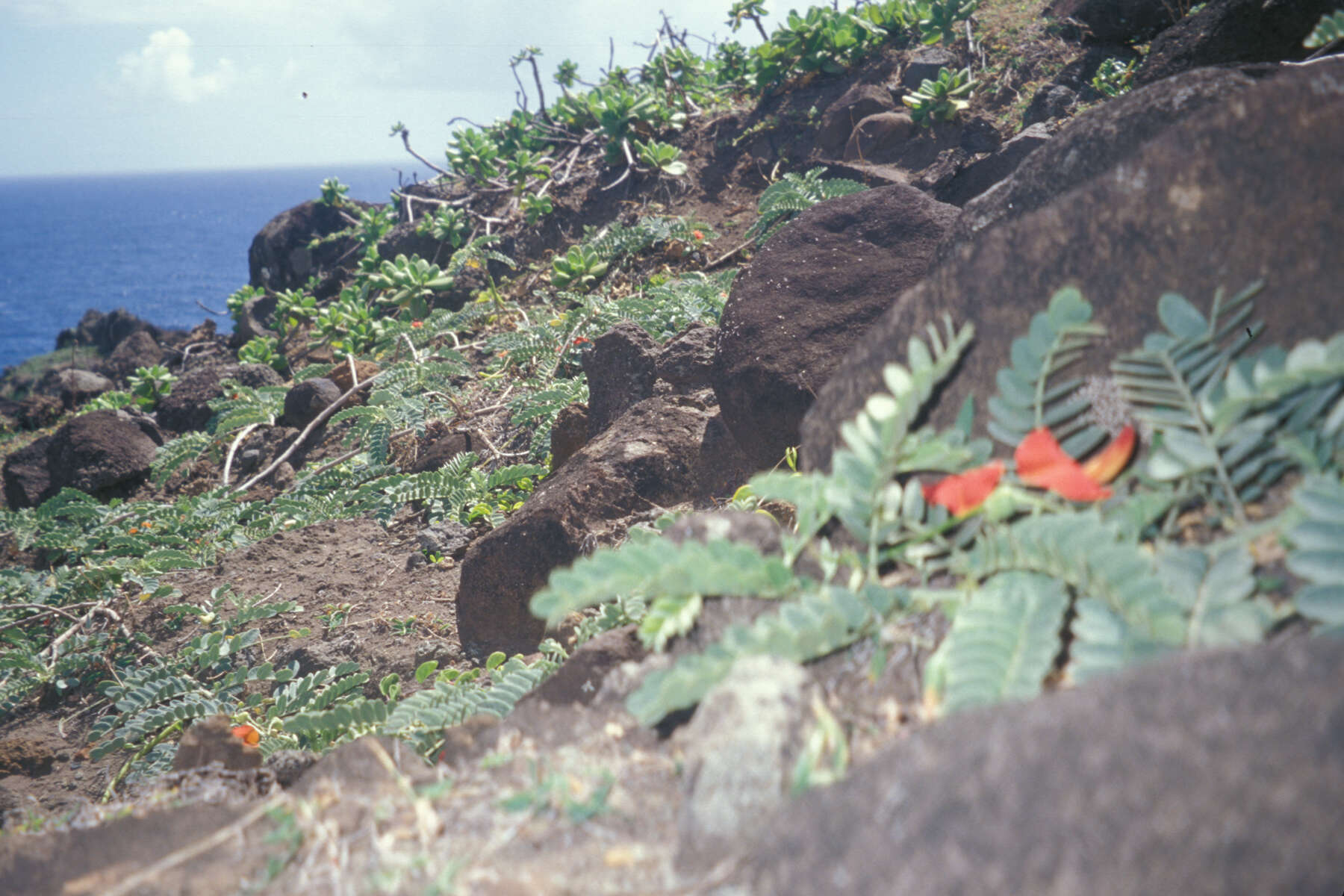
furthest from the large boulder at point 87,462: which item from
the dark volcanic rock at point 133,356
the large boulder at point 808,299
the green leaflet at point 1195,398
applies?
the green leaflet at point 1195,398

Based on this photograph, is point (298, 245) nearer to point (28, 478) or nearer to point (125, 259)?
point (28, 478)

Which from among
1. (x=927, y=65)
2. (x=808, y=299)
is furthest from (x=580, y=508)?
(x=927, y=65)

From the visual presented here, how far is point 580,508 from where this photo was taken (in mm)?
3066

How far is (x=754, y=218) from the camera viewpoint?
7.20 m

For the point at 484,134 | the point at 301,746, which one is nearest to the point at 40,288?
the point at 484,134

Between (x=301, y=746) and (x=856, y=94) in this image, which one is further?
(x=856, y=94)

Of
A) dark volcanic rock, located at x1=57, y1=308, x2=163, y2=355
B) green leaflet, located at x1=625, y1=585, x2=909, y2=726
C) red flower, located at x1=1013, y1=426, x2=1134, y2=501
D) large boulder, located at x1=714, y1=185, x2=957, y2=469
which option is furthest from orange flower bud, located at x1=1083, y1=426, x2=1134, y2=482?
dark volcanic rock, located at x1=57, y1=308, x2=163, y2=355

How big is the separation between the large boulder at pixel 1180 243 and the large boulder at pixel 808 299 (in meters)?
1.43

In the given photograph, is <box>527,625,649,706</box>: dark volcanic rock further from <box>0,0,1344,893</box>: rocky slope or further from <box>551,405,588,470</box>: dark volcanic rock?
<box>551,405,588,470</box>: dark volcanic rock

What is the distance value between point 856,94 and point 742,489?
239 inches

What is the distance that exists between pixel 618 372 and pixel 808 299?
3.88 feet

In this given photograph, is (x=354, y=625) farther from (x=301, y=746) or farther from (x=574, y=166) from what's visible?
(x=574, y=166)

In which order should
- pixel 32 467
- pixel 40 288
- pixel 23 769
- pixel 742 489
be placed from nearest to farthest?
pixel 742 489 → pixel 23 769 → pixel 32 467 → pixel 40 288

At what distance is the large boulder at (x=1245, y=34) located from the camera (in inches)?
154
